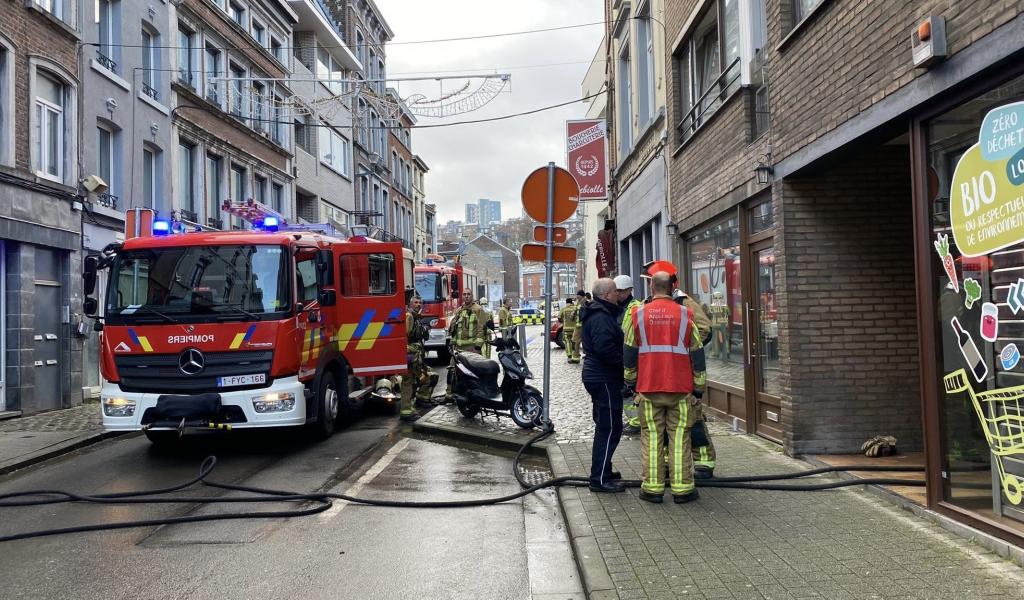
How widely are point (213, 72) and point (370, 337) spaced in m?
14.1

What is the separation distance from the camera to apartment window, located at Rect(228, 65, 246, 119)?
22709 mm

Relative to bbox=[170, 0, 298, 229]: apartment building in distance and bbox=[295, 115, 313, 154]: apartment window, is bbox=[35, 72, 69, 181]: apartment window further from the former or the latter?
bbox=[295, 115, 313, 154]: apartment window

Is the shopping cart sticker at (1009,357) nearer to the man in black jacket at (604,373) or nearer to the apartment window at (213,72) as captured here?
the man in black jacket at (604,373)

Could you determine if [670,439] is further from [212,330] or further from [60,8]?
[60,8]

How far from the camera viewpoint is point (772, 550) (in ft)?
15.1

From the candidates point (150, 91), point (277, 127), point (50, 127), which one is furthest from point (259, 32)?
point (50, 127)

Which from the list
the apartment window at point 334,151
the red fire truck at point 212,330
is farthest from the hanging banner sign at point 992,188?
the apartment window at point 334,151

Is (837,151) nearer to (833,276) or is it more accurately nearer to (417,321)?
(833,276)

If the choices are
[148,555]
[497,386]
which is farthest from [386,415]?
[148,555]

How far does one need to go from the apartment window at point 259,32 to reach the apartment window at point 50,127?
12081mm

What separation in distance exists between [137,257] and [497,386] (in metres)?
4.52

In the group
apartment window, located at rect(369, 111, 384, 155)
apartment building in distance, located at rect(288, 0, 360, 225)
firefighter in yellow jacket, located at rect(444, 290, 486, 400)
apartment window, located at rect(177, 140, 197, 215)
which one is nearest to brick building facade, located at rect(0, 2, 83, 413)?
apartment window, located at rect(177, 140, 197, 215)

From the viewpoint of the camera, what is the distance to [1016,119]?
4.10 m

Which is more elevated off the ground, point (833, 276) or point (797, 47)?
point (797, 47)
